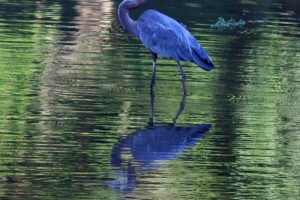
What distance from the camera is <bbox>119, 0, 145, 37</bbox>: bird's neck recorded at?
16.6 metres

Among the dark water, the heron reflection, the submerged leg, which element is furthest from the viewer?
the submerged leg

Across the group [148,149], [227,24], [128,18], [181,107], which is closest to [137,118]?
[181,107]

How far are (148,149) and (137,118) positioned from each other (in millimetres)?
1854

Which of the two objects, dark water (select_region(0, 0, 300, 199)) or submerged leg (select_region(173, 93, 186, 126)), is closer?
dark water (select_region(0, 0, 300, 199))

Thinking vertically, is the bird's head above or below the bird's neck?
above

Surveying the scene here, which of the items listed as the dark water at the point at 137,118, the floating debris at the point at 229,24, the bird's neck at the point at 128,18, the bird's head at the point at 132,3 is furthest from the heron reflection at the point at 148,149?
the floating debris at the point at 229,24

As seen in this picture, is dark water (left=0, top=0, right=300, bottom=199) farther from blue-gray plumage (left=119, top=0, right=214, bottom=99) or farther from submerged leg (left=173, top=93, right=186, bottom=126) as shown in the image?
blue-gray plumage (left=119, top=0, right=214, bottom=99)

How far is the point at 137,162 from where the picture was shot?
11.0 m

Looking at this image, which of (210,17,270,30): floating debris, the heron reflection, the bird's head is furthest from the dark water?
(210,17,270,30): floating debris

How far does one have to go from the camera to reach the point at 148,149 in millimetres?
11680

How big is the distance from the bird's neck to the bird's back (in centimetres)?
21

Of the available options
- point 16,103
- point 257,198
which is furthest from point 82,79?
point 257,198

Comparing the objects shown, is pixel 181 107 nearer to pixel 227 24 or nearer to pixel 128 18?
pixel 128 18

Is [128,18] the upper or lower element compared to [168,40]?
upper
